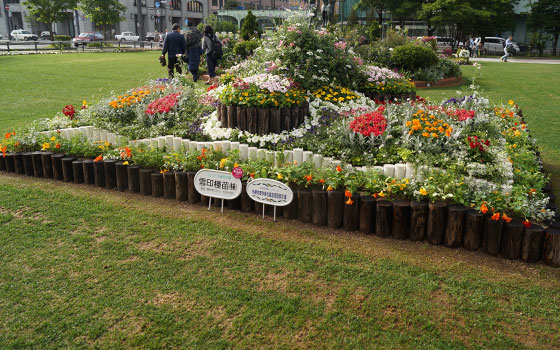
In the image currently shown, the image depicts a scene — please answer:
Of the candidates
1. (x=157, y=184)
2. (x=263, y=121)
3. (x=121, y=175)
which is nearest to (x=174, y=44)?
(x=263, y=121)

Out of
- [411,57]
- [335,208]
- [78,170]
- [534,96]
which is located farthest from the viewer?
[411,57]

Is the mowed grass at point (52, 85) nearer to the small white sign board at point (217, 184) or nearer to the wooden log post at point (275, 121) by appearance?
the wooden log post at point (275, 121)

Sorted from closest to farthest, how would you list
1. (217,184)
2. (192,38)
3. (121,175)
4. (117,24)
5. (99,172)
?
(217,184) → (121,175) → (99,172) → (192,38) → (117,24)

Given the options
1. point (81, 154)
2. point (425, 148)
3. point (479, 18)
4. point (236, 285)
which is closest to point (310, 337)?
point (236, 285)

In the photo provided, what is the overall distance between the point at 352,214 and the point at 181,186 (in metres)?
1.99

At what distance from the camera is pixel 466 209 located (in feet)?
12.9

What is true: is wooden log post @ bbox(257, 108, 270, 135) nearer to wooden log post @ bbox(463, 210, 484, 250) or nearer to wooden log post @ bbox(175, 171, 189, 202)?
wooden log post @ bbox(175, 171, 189, 202)

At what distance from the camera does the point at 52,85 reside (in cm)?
1429

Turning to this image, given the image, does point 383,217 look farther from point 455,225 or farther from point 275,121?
point 275,121

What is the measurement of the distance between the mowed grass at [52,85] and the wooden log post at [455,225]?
265 inches

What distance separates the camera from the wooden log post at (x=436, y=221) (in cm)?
395

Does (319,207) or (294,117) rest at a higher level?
(294,117)

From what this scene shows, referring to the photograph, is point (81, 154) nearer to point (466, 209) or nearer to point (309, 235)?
point (309, 235)

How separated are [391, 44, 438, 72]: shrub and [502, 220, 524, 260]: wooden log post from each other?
11.9 m
